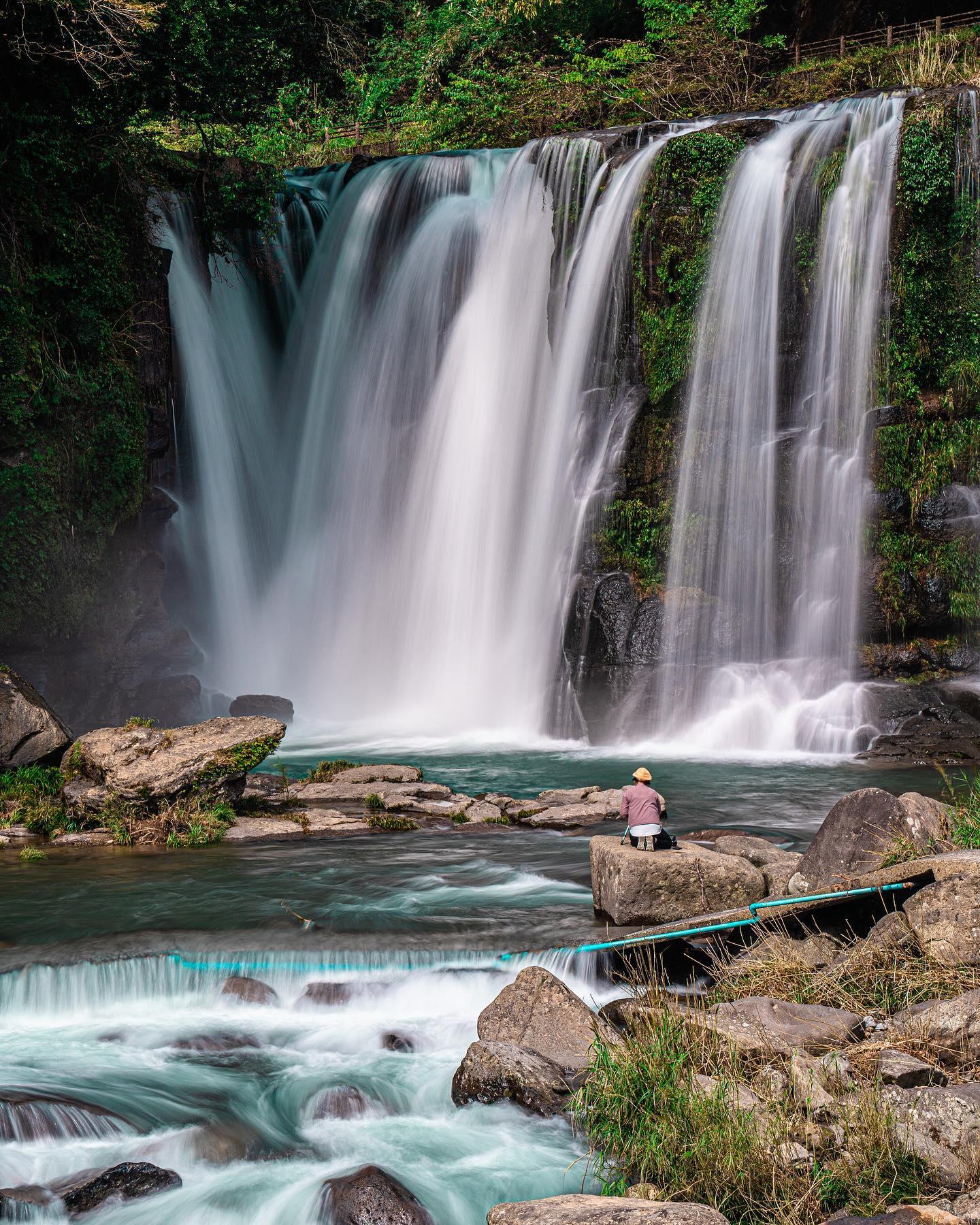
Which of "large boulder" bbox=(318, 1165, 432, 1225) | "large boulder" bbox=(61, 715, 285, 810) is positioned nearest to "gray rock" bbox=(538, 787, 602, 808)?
"large boulder" bbox=(61, 715, 285, 810)

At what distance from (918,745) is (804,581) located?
4410 millimetres

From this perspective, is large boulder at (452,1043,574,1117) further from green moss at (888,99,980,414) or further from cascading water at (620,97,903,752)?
green moss at (888,99,980,414)

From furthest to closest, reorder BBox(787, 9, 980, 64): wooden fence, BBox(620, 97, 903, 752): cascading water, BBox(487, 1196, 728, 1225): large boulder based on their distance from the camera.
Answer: BBox(787, 9, 980, 64): wooden fence < BBox(620, 97, 903, 752): cascading water < BBox(487, 1196, 728, 1225): large boulder

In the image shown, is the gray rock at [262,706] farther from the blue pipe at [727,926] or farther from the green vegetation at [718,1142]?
the green vegetation at [718,1142]

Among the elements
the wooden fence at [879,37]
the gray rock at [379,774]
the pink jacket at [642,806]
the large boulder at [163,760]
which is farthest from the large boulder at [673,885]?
the wooden fence at [879,37]

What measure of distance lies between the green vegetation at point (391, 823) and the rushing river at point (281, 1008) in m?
0.49

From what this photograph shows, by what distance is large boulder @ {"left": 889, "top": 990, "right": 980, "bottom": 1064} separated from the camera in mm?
5887

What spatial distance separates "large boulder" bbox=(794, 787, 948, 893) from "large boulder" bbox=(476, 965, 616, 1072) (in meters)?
2.35

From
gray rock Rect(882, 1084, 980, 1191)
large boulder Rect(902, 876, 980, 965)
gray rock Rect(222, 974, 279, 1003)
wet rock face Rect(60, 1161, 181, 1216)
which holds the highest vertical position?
large boulder Rect(902, 876, 980, 965)

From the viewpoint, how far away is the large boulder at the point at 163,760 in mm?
12727

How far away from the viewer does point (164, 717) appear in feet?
68.4

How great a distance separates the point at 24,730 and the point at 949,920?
36.5ft

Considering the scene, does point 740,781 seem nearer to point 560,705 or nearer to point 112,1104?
point 560,705

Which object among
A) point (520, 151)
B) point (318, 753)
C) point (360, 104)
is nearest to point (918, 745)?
point (318, 753)
